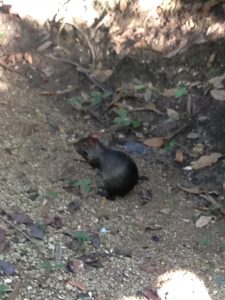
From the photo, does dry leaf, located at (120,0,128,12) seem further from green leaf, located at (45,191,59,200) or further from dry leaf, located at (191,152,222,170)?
green leaf, located at (45,191,59,200)

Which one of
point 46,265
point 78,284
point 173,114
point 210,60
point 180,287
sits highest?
point 210,60

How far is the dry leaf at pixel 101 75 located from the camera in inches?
272

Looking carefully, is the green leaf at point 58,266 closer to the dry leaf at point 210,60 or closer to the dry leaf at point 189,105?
the dry leaf at point 189,105

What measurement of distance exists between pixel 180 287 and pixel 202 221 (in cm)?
82

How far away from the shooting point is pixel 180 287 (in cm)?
470

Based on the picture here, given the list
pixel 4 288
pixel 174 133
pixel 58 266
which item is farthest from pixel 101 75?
pixel 4 288

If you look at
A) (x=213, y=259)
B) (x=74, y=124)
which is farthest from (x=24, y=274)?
(x=74, y=124)

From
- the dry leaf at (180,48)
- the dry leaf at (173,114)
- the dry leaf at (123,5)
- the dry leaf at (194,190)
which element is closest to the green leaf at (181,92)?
the dry leaf at (173,114)

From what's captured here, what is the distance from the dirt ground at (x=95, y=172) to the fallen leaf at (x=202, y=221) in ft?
0.09

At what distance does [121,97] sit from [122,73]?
0.99 feet

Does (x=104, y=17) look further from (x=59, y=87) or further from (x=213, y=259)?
(x=213, y=259)

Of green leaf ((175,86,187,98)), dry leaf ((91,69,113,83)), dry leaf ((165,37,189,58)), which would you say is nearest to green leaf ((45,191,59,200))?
green leaf ((175,86,187,98))

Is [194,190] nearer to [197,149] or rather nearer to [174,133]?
[197,149]

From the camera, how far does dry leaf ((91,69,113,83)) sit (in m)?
6.92
